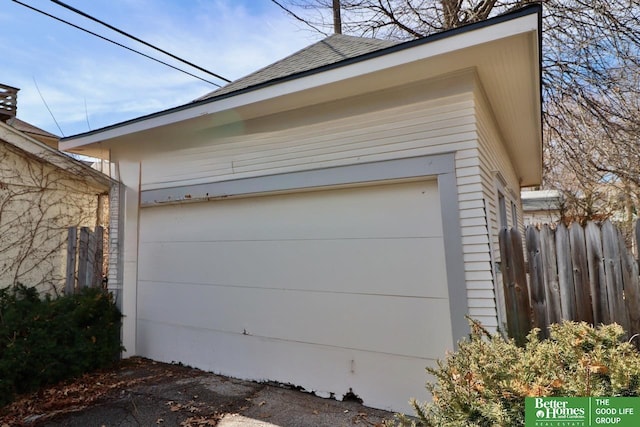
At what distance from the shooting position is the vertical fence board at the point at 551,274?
2764mm

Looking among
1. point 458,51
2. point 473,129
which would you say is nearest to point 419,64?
point 458,51

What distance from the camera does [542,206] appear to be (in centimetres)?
1546

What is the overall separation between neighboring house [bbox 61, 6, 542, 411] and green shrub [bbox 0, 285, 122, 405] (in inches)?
16.8

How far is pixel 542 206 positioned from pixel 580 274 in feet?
49.1

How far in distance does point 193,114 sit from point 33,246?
316cm

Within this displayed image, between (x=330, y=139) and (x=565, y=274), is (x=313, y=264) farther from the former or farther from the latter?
(x=565, y=274)

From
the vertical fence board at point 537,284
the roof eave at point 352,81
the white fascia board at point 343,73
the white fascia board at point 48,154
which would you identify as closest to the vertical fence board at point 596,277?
the vertical fence board at point 537,284

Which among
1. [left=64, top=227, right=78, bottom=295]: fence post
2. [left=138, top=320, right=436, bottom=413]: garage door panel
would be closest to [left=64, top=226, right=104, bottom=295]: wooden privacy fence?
[left=64, top=227, right=78, bottom=295]: fence post

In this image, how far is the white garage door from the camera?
10.7ft

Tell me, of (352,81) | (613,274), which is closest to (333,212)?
(352,81)

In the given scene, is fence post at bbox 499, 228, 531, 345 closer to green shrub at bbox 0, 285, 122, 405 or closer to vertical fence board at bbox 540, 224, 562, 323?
vertical fence board at bbox 540, 224, 562, 323

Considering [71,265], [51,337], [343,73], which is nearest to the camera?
[343,73]

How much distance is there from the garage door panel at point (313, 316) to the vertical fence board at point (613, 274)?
118 cm

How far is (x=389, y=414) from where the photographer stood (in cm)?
324
